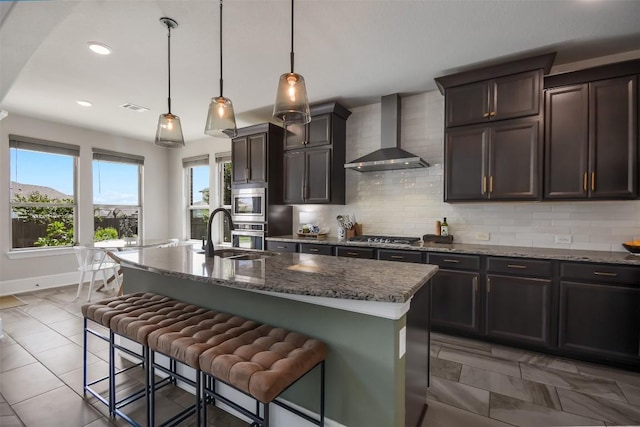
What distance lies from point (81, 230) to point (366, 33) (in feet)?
18.8

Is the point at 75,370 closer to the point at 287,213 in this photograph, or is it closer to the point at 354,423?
the point at 354,423

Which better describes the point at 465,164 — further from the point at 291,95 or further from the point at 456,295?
the point at 291,95

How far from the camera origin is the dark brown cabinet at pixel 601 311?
236 cm

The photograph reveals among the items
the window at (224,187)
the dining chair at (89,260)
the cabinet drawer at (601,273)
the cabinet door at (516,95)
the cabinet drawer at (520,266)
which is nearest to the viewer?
the cabinet drawer at (601,273)

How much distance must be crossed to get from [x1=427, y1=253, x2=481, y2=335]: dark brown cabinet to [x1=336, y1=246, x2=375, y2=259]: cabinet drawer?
0.65 m

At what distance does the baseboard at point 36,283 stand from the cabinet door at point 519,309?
6.46 metres

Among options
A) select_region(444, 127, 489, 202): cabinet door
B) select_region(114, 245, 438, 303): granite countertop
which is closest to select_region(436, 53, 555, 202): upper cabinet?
select_region(444, 127, 489, 202): cabinet door

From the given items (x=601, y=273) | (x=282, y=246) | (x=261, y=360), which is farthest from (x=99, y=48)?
(x=601, y=273)

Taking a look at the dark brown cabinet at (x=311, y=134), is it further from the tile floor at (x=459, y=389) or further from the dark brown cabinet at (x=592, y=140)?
the tile floor at (x=459, y=389)

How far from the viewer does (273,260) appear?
7.18ft

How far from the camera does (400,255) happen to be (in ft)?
10.7

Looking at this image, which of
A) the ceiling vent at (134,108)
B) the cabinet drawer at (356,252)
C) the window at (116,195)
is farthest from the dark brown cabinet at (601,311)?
the window at (116,195)

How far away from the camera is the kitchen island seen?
1.37m

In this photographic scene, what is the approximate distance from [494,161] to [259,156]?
3.05 meters
